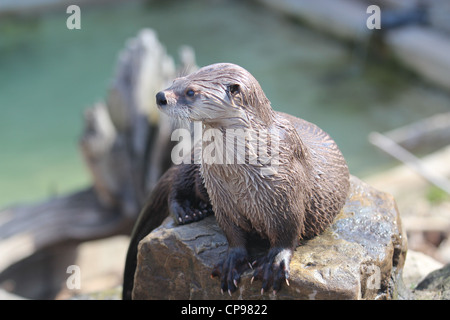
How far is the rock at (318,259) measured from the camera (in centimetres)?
167

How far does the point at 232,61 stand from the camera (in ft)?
22.3

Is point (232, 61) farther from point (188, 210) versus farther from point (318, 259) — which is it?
point (318, 259)

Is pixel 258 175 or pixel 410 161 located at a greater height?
pixel 258 175

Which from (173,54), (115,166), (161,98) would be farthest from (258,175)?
(173,54)

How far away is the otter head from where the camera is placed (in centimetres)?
145

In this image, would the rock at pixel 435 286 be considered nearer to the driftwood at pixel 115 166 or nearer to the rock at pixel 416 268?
the rock at pixel 416 268

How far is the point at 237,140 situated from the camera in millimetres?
1517

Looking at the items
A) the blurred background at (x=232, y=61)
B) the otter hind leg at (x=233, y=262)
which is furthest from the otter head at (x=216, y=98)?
the blurred background at (x=232, y=61)

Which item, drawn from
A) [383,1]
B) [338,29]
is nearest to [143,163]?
[338,29]

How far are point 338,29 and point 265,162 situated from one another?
19.1 ft

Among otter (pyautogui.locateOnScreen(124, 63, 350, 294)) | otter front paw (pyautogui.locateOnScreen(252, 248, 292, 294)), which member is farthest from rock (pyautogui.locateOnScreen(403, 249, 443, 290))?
otter front paw (pyautogui.locateOnScreen(252, 248, 292, 294))

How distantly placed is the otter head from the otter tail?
1.92 ft

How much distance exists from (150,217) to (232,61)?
4.88m

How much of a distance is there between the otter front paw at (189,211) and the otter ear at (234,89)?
589 millimetres
